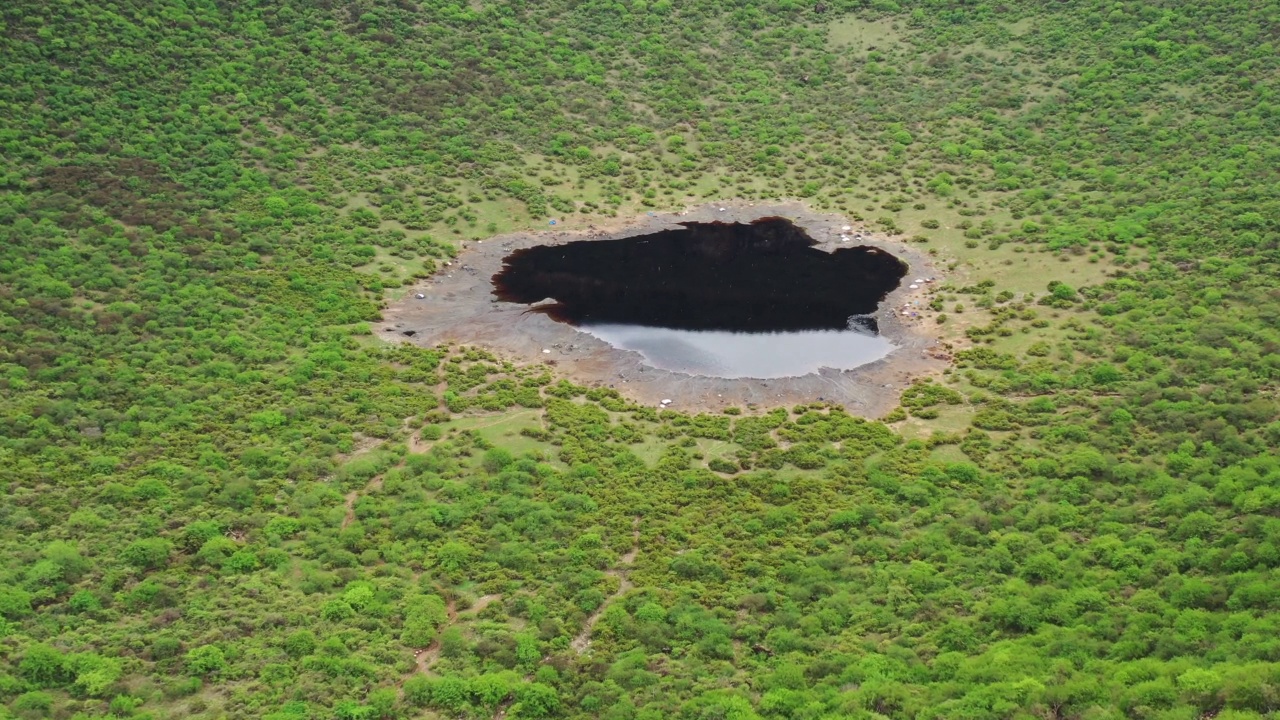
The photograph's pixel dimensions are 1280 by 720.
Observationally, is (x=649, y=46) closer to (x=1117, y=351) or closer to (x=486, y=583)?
(x=1117, y=351)

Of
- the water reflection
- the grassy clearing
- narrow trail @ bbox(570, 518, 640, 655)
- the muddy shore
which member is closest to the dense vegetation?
narrow trail @ bbox(570, 518, 640, 655)

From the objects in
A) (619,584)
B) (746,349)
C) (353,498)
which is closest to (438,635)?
(619,584)

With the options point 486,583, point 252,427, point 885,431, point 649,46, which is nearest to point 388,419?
point 252,427

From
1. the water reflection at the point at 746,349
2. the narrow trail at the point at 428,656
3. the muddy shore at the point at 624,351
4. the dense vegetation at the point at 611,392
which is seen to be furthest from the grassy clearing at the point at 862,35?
the narrow trail at the point at 428,656

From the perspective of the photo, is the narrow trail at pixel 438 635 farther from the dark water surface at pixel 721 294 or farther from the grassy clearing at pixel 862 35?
the grassy clearing at pixel 862 35

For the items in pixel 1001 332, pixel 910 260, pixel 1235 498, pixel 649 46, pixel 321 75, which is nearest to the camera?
pixel 1235 498

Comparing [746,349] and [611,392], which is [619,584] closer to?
[611,392]

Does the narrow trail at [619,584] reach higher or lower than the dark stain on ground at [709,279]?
lower
